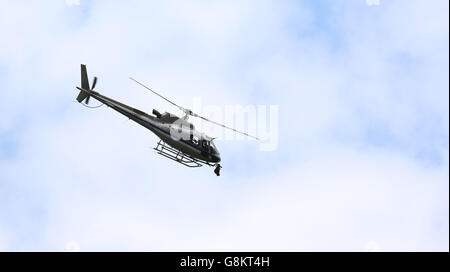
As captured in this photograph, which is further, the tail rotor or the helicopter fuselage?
the tail rotor

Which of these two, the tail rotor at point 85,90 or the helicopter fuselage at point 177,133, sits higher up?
the tail rotor at point 85,90

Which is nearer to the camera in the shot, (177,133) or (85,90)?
(177,133)

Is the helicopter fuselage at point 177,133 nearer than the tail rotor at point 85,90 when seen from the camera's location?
Yes

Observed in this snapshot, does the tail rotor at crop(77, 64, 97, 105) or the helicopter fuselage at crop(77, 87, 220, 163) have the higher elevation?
the tail rotor at crop(77, 64, 97, 105)

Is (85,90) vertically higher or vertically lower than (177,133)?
higher
